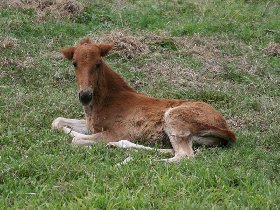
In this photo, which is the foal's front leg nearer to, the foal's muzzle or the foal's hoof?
the foal's hoof

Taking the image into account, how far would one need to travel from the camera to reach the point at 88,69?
798 cm

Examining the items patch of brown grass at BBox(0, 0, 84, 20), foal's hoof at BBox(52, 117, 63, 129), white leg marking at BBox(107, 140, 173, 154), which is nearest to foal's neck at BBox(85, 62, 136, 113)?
foal's hoof at BBox(52, 117, 63, 129)

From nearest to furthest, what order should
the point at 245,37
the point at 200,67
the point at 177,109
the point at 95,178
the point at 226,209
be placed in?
the point at 226,209
the point at 95,178
the point at 177,109
the point at 200,67
the point at 245,37

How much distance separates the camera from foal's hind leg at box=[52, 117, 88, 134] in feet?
26.9

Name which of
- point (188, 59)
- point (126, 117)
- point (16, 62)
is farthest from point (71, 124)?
point (188, 59)

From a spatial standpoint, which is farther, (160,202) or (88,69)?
(88,69)

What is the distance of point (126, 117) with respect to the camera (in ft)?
27.1

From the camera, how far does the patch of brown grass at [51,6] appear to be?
14909 millimetres

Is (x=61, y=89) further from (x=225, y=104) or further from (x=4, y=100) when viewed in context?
(x=225, y=104)

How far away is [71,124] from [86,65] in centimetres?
102

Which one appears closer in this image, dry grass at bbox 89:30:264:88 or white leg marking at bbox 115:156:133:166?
white leg marking at bbox 115:156:133:166

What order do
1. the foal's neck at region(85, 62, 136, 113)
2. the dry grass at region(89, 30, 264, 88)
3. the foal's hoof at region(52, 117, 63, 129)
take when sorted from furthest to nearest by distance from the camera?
the dry grass at region(89, 30, 264, 88) < the foal's neck at region(85, 62, 136, 113) < the foal's hoof at region(52, 117, 63, 129)

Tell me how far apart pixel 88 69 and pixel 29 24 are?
6200 millimetres

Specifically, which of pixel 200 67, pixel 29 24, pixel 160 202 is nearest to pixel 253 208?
pixel 160 202
